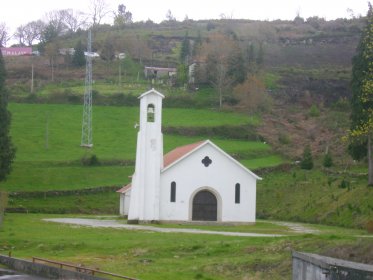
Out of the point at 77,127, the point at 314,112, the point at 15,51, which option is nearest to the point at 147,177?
the point at 77,127

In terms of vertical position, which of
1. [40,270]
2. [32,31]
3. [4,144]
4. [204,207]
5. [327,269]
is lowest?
[40,270]

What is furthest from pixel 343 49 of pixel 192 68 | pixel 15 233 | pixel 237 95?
pixel 15 233

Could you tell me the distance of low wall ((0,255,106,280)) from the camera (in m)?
23.8

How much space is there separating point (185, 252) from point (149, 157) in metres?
23.7

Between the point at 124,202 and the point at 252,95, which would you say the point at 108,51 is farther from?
the point at 124,202

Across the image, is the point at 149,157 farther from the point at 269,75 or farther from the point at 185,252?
the point at 269,75

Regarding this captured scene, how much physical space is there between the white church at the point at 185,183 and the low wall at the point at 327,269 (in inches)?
1237

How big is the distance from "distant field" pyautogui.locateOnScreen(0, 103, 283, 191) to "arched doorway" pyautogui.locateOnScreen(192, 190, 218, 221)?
596 inches

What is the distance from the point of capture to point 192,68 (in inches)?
4478

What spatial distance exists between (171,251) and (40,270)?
16.3 feet

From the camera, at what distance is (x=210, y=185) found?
5338cm

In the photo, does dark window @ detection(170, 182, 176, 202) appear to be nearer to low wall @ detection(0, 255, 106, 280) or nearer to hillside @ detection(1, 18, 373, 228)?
hillside @ detection(1, 18, 373, 228)

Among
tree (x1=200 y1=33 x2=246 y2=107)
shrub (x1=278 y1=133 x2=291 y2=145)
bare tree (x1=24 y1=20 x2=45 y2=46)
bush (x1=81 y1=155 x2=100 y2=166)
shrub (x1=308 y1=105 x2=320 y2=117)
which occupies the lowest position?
bush (x1=81 y1=155 x2=100 y2=166)

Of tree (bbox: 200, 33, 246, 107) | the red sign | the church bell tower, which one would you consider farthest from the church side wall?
the red sign
